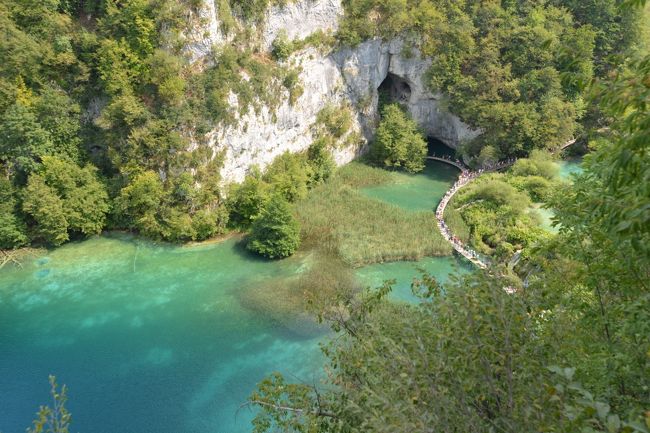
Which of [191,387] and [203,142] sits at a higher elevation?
[203,142]

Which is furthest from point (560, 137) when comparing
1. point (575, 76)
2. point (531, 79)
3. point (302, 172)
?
point (575, 76)

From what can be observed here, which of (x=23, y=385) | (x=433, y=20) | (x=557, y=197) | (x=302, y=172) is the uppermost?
(x=433, y=20)

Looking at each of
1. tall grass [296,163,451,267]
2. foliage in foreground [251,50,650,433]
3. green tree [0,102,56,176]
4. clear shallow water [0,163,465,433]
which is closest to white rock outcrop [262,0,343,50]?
tall grass [296,163,451,267]

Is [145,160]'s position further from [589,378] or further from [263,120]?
[589,378]

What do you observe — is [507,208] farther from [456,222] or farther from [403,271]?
[403,271]

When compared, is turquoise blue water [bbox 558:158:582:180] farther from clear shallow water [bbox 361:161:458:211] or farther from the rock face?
clear shallow water [bbox 361:161:458:211]

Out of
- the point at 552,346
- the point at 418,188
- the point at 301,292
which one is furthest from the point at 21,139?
the point at 552,346
